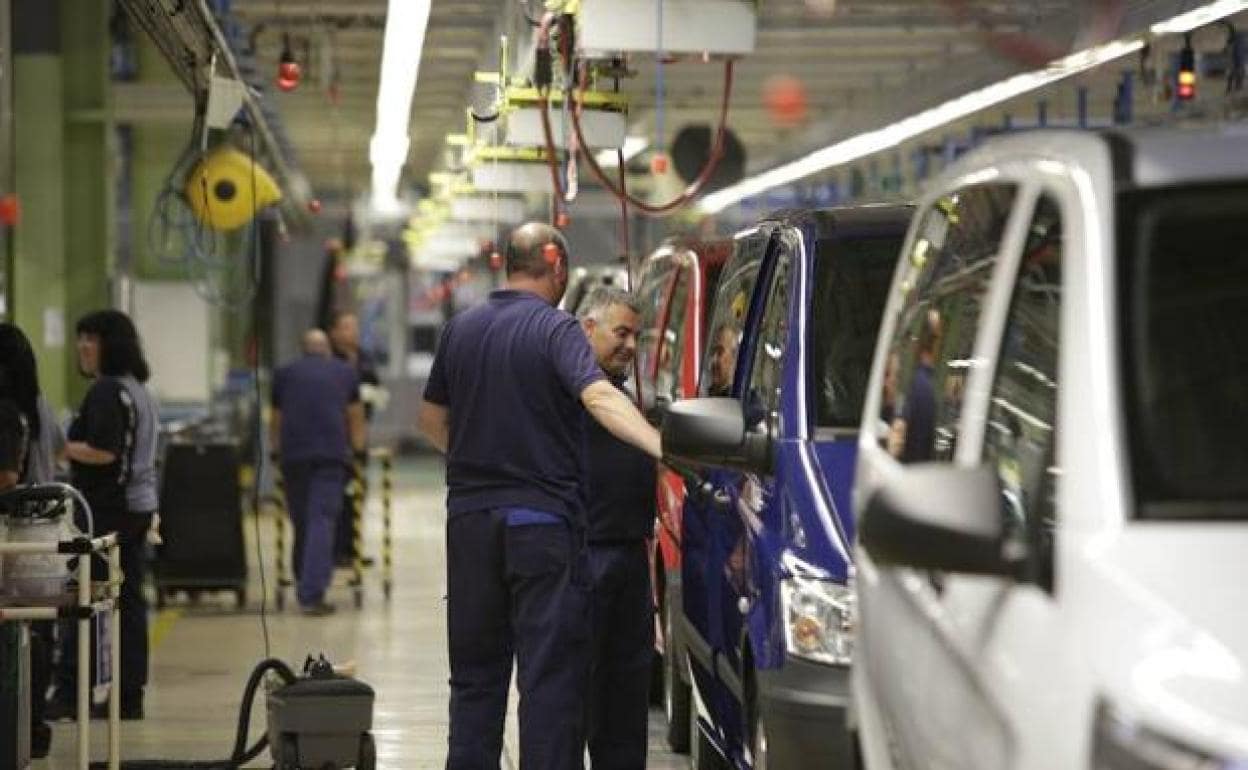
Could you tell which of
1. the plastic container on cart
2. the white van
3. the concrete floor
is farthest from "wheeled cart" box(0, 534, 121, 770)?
the white van

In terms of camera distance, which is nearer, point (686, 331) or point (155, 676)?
point (686, 331)

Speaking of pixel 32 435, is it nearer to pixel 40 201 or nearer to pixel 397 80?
pixel 397 80

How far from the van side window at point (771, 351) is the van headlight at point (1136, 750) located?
15.7 feet

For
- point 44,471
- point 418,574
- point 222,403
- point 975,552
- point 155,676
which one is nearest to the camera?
point 975,552

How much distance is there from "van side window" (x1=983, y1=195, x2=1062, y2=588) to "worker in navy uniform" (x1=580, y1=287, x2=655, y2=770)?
13.0 feet

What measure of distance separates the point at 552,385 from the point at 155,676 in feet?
22.3

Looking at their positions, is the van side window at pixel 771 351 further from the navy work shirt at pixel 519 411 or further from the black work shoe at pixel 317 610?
the black work shoe at pixel 317 610

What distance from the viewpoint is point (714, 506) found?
887 cm

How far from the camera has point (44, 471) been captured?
434 inches

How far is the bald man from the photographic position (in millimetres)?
17156

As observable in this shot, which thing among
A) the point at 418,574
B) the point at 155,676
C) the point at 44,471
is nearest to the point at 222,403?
the point at 418,574

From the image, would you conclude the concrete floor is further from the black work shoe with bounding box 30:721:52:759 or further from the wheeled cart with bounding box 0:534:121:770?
the wheeled cart with bounding box 0:534:121:770

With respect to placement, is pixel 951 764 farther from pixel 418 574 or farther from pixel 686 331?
pixel 418 574

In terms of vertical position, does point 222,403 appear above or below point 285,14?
below
